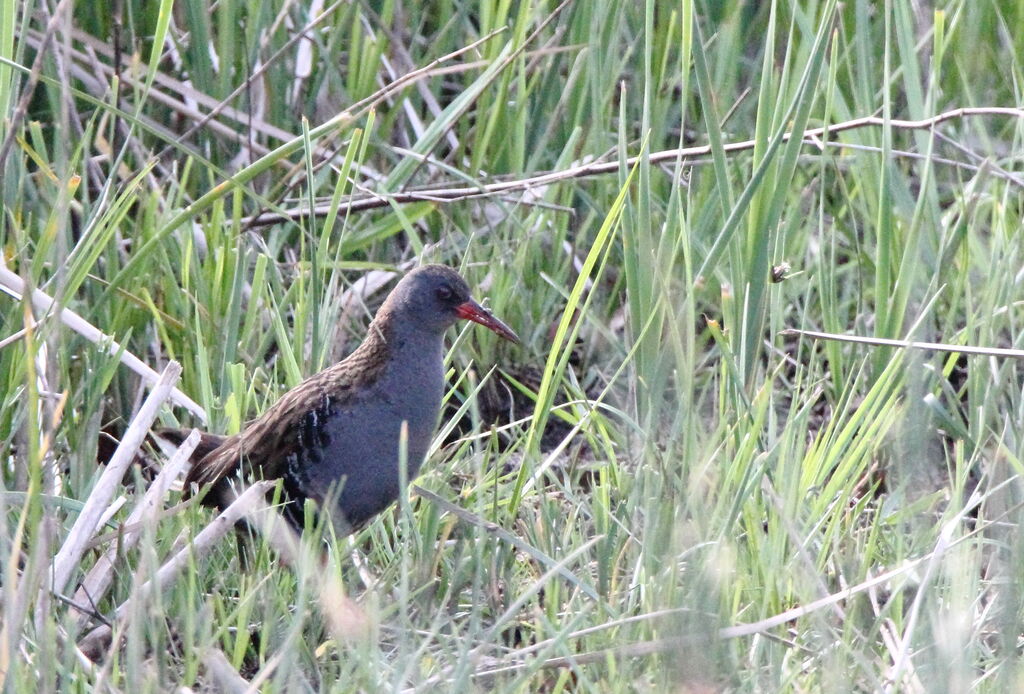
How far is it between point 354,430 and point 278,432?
0.52ft

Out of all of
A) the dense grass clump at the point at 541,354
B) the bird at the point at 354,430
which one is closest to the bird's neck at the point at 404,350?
the bird at the point at 354,430

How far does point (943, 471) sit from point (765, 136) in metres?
0.86

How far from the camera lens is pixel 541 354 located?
12.1 ft

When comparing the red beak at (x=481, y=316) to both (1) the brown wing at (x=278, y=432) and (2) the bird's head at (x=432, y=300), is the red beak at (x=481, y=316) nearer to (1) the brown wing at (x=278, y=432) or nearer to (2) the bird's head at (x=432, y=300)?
(2) the bird's head at (x=432, y=300)

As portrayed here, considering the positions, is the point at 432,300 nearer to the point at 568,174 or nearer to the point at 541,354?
the point at 568,174

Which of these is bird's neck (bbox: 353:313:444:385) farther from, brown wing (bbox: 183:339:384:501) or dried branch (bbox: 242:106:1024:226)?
dried branch (bbox: 242:106:1024:226)

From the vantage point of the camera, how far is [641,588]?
249cm

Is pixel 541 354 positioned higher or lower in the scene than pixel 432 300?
lower

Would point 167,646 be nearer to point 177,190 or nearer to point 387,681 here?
point 387,681

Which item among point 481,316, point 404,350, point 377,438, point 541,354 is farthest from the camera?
point 541,354

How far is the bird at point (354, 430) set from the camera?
295 centimetres

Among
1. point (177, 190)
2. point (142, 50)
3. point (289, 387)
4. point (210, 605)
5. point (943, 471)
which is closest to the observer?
point (210, 605)

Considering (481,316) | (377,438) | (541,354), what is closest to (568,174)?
(481,316)

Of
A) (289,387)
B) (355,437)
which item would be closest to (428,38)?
(289,387)
